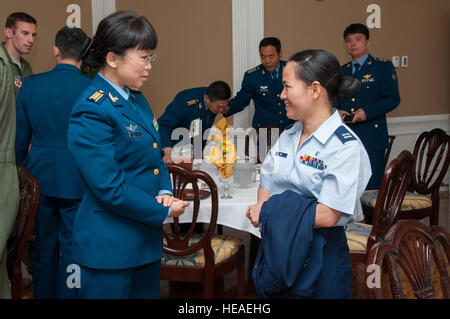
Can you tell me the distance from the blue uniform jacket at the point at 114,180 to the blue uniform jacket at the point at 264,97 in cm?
266

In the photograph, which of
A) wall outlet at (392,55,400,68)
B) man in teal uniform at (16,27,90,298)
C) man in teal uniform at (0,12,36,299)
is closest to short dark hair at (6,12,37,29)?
man in teal uniform at (16,27,90,298)

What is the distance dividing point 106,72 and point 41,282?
144cm

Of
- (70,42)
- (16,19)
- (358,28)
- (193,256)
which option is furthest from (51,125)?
(358,28)

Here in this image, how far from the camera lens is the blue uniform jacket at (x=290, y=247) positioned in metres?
1.31

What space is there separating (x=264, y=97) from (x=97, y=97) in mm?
2917

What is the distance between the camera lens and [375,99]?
3678 millimetres

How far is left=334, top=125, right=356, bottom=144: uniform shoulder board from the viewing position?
4.43ft

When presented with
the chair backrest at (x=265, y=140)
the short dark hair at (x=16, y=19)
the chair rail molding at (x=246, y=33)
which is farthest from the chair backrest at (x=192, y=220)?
the chair rail molding at (x=246, y=33)

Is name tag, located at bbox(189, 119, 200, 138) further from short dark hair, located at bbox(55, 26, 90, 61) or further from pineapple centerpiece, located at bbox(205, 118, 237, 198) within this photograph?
short dark hair, located at bbox(55, 26, 90, 61)

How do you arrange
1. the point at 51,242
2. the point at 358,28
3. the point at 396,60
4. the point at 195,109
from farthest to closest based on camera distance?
the point at 396,60
the point at 358,28
the point at 195,109
the point at 51,242

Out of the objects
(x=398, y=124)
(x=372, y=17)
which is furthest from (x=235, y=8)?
(x=398, y=124)

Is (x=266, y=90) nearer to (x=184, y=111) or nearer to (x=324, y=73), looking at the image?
(x=184, y=111)

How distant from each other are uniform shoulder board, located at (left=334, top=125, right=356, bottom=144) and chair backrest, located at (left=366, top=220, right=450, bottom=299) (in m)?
0.31

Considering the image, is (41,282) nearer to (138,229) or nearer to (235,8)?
(138,229)
